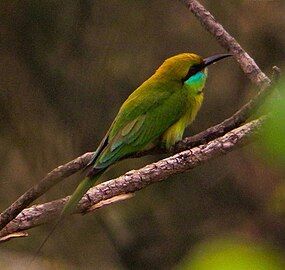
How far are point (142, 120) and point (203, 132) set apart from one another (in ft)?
1.06

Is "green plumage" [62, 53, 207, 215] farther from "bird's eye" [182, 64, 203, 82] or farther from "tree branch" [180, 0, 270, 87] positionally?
"tree branch" [180, 0, 270, 87]

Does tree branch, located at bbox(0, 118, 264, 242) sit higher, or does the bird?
the bird

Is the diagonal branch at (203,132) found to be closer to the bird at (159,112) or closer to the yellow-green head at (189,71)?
the bird at (159,112)

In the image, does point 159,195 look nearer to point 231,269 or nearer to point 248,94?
point 248,94

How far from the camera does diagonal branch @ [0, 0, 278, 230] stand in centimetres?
126

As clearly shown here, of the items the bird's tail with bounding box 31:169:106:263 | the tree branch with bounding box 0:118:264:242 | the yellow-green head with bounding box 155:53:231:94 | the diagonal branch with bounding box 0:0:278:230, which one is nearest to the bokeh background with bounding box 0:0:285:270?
the yellow-green head with bounding box 155:53:231:94

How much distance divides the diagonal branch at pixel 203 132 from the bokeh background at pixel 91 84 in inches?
47.0

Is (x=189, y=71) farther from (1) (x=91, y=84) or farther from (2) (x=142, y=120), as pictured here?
(1) (x=91, y=84)

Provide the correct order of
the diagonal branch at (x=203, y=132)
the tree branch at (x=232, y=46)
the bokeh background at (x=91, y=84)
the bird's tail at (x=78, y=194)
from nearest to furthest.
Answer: the diagonal branch at (x=203, y=132)
the bird's tail at (x=78, y=194)
the tree branch at (x=232, y=46)
the bokeh background at (x=91, y=84)

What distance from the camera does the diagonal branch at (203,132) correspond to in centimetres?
126

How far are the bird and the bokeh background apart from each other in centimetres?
107

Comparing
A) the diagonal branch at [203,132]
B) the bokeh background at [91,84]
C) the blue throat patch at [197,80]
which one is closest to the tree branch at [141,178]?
the diagonal branch at [203,132]

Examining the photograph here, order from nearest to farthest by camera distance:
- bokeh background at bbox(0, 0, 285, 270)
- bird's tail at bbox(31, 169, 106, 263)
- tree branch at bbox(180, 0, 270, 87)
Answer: bird's tail at bbox(31, 169, 106, 263) → tree branch at bbox(180, 0, 270, 87) → bokeh background at bbox(0, 0, 285, 270)

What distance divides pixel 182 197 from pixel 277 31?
29.7 inches
